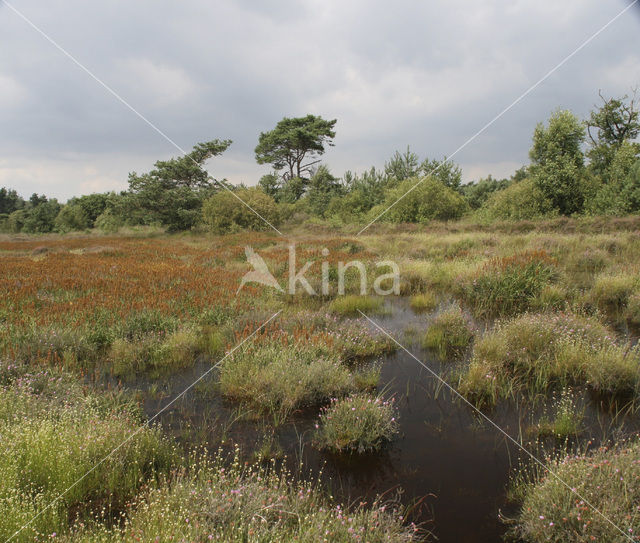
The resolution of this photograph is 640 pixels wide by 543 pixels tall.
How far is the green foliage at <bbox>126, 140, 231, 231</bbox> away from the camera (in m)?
28.9

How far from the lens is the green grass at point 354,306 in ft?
25.2

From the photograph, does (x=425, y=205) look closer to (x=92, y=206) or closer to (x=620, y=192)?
(x=620, y=192)

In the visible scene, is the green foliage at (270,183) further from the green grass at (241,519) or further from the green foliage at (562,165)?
the green grass at (241,519)

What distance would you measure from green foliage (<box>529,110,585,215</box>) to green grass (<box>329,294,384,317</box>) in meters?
20.0

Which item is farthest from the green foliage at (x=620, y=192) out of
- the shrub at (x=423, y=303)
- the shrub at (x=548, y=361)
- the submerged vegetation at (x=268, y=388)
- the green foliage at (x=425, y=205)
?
the shrub at (x=548, y=361)

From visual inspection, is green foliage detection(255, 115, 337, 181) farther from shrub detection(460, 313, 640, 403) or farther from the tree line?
shrub detection(460, 313, 640, 403)

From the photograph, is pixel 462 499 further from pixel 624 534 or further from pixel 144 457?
pixel 144 457

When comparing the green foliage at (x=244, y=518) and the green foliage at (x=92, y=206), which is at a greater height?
the green foliage at (x=92, y=206)

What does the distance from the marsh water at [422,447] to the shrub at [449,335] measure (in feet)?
3.45

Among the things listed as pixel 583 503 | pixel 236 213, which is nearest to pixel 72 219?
pixel 236 213

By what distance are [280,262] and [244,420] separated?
8.03 metres

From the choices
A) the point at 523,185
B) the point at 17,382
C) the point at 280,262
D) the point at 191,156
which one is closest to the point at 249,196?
the point at 191,156

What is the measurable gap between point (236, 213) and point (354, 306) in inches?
755

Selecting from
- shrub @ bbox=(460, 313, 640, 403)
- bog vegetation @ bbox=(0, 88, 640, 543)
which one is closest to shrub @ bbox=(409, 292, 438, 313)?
bog vegetation @ bbox=(0, 88, 640, 543)
